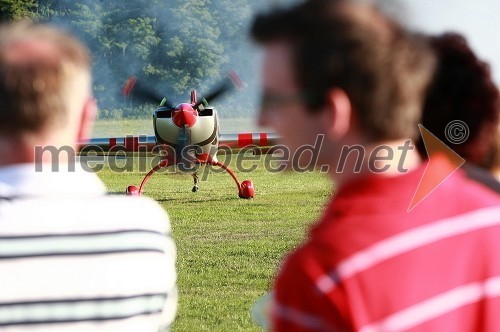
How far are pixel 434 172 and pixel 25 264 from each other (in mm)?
731

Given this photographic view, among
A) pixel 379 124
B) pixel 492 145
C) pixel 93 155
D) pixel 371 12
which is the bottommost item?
pixel 93 155

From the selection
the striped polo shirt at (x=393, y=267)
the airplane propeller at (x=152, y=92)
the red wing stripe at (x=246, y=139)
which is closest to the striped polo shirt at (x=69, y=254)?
the striped polo shirt at (x=393, y=267)

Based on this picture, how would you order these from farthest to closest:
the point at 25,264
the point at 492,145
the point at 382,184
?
the point at 492,145 < the point at 25,264 < the point at 382,184

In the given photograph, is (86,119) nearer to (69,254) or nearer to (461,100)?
(69,254)

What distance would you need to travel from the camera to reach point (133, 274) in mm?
1583

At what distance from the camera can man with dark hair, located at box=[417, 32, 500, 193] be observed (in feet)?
6.52

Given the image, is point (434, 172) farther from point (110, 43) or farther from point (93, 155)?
point (110, 43)

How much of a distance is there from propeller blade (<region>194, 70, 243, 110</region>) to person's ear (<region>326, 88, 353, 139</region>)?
12797mm

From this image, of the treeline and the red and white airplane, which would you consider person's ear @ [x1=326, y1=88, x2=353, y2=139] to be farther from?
the treeline

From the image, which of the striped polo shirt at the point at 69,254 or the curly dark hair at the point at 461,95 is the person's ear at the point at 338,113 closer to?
the striped polo shirt at the point at 69,254

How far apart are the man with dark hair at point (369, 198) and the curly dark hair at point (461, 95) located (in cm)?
66

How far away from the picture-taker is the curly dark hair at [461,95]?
1.99m

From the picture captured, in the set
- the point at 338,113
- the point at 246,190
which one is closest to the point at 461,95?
the point at 338,113

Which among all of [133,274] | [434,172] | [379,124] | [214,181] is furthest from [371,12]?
[214,181]
